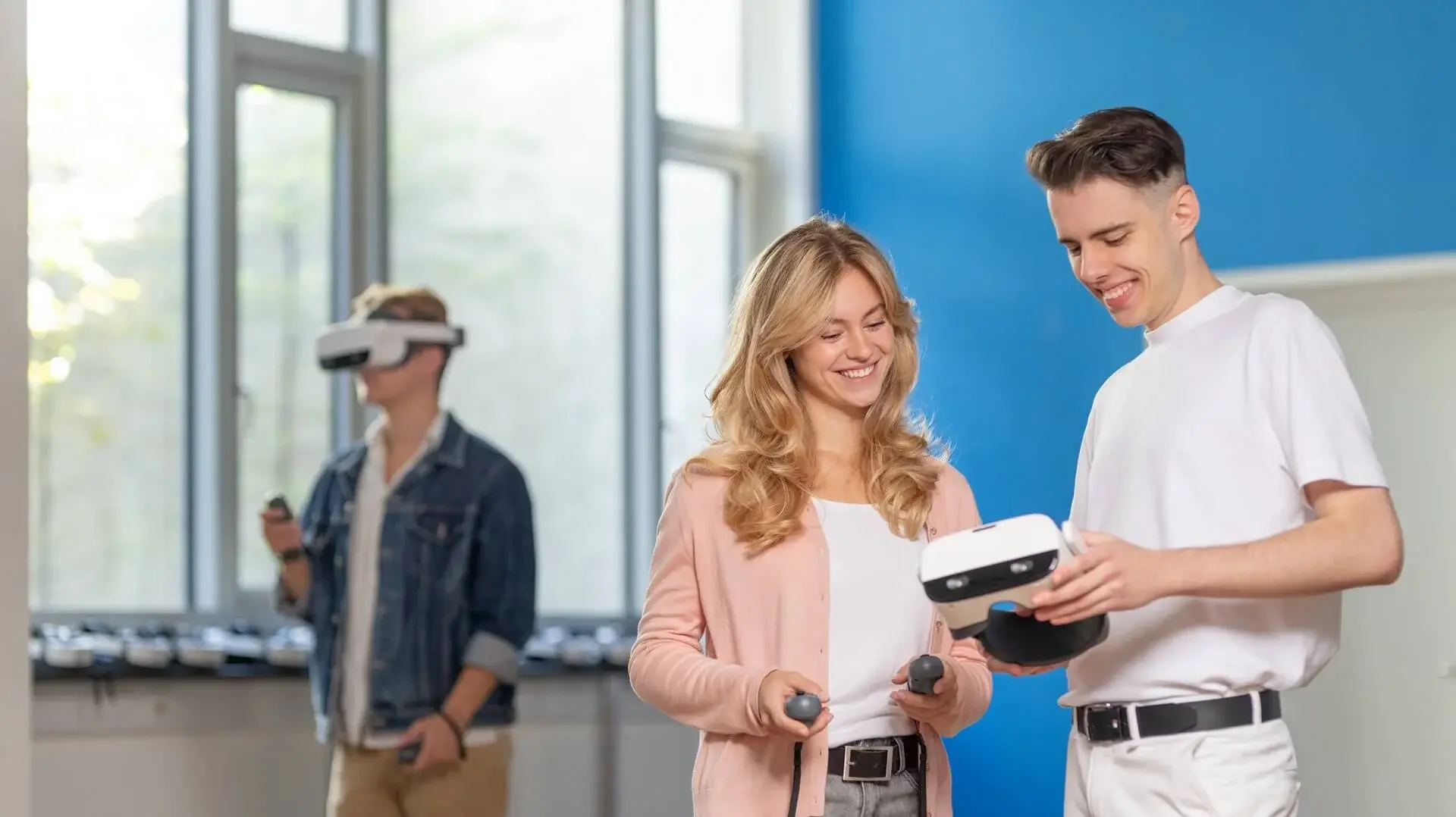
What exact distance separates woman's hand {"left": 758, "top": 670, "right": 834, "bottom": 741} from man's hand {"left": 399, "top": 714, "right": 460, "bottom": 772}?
76.7 inches

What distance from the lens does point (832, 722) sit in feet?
7.25

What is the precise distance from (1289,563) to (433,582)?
247 centimetres

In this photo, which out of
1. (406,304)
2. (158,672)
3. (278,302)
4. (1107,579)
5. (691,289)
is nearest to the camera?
(1107,579)

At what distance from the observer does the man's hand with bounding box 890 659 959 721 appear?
83.8 inches

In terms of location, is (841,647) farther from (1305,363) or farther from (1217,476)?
(1305,363)

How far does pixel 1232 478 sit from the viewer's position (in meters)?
2.06

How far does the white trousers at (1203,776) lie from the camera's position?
1.97 meters

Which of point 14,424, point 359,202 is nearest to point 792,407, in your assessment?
point 14,424

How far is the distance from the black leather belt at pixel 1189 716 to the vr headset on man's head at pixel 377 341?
2.50 meters

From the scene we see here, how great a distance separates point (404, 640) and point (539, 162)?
6.84 feet

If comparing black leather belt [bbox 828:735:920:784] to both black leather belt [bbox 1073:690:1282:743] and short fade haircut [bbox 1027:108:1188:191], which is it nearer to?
black leather belt [bbox 1073:690:1282:743]

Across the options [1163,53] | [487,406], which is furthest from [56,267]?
[1163,53]

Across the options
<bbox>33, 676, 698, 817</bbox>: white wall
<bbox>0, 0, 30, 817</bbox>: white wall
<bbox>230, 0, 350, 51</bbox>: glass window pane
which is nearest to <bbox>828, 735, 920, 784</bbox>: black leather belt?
<bbox>0, 0, 30, 817</bbox>: white wall

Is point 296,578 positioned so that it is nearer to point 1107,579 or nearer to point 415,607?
point 415,607
